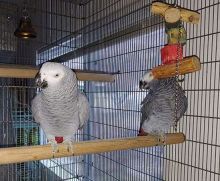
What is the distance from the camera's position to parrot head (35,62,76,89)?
3.41 feet

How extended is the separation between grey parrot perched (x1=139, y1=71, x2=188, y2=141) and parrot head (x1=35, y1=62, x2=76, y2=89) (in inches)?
20.9

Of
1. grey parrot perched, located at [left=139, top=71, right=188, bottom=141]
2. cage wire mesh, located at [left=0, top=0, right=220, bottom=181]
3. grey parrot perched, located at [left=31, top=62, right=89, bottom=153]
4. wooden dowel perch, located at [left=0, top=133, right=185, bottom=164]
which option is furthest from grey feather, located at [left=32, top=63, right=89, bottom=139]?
cage wire mesh, located at [left=0, top=0, right=220, bottom=181]

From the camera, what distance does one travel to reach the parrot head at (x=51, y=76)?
104 cm

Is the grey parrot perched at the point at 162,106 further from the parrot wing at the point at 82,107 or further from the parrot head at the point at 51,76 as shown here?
the parrot head at the point at 51,76

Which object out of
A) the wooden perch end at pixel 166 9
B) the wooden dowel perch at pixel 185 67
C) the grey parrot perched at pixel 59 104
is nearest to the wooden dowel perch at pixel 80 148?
the grey parrot perched at pixel 59 104

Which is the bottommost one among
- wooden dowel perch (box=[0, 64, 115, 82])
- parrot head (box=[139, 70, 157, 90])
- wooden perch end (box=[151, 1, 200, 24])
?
parrot head (box=[139, 70, 157, 90])

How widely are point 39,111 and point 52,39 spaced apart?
5.30 feet

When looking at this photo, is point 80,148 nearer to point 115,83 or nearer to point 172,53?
point 172,53

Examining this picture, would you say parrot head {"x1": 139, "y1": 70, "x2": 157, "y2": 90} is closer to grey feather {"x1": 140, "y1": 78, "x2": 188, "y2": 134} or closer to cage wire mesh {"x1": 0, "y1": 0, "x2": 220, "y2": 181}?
grey feather {"x1": 140, "y1": 78, "x2": 188, "y2": 134}

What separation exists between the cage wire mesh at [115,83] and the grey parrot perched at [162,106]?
19 cm

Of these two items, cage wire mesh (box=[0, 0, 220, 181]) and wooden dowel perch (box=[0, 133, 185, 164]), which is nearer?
wooden dowel perch (box=[0, 133, 185, 164])

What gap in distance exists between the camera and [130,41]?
192cm

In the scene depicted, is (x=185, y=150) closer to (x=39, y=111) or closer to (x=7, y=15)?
(x=39, y=111)

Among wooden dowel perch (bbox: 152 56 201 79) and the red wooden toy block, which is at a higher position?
the red wooden toy block
